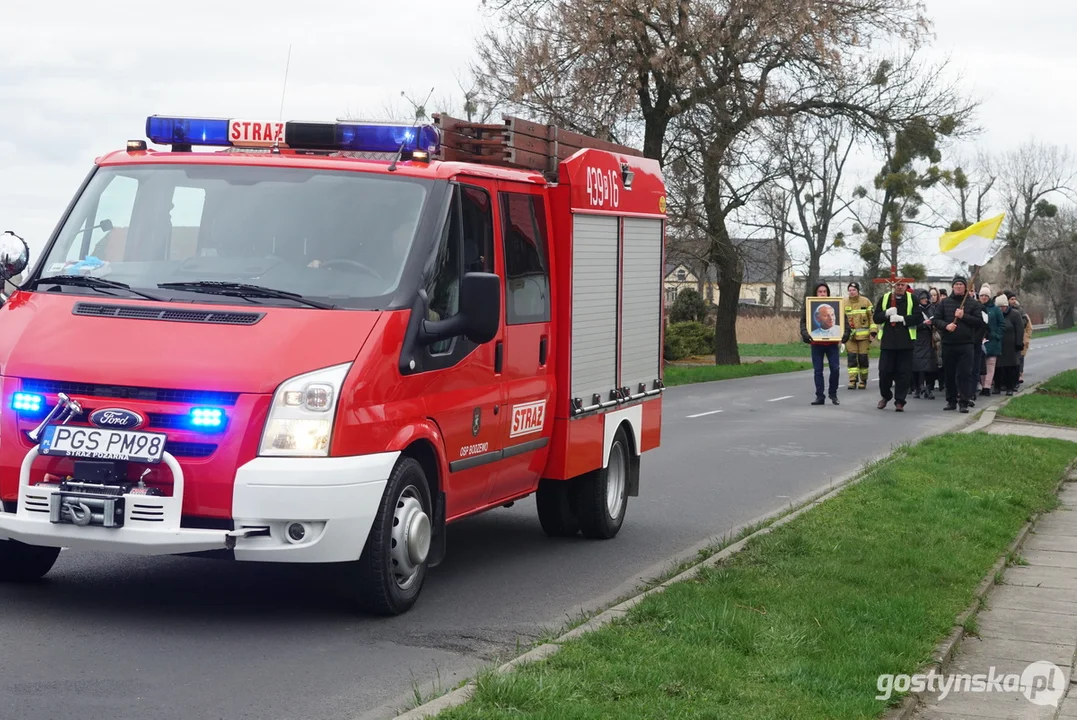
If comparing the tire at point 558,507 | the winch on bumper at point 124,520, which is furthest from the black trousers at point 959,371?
the winch on bumper at point 124,520

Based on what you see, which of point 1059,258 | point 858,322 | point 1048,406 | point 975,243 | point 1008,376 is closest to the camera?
point 975,243

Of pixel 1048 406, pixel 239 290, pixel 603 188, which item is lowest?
pixel 1048 406

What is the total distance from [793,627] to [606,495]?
330 cm

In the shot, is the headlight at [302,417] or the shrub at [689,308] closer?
the headlight at [302,417]

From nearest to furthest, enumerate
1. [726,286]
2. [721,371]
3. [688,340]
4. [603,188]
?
[603,188], [721,371], [726,286], [688,340]

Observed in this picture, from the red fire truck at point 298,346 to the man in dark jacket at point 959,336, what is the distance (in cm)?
1418

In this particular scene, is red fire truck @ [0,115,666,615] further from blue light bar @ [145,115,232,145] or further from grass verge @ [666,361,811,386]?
grass verge @ [666,361,811,386]

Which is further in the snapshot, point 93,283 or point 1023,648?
point 93,283

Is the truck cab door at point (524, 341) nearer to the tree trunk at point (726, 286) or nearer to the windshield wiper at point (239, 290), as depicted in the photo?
the windshield wiper at point (239, 290)

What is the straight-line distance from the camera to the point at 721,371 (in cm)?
3372

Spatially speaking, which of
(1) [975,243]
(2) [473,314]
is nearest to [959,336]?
(1) [975,243]

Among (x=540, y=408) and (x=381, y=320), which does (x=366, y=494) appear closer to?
(x=381, y=320)

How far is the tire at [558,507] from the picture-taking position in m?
9.96

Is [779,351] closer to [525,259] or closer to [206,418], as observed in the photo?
[525,259]
